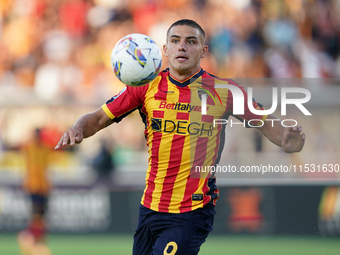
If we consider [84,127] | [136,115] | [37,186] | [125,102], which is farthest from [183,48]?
[136,115]

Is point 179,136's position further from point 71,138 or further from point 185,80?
point 71,138

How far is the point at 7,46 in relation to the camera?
1312cm

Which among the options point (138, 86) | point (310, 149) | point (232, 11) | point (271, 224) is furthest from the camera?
point (232, 11)

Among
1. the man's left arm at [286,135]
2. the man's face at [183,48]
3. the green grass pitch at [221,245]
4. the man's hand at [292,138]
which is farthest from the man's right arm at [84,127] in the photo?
the green grass pitch at [221,245]

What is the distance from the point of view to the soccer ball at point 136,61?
4.40 m

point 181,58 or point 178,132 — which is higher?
point 181,58

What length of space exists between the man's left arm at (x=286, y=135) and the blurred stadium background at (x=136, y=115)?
5460 millimetres

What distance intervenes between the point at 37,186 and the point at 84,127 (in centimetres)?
641

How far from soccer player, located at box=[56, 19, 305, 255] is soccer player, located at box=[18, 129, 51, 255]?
619 cm

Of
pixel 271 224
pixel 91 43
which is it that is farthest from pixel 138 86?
pixel 91 43

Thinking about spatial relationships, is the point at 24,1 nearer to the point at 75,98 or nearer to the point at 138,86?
the point at 75,98

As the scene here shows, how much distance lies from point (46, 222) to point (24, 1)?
6.28 m

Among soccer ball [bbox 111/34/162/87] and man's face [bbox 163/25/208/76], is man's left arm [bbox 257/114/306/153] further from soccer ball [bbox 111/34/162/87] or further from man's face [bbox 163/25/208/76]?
soccer ball [bbox 111/34/162/87]

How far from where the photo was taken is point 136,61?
4.41 m
